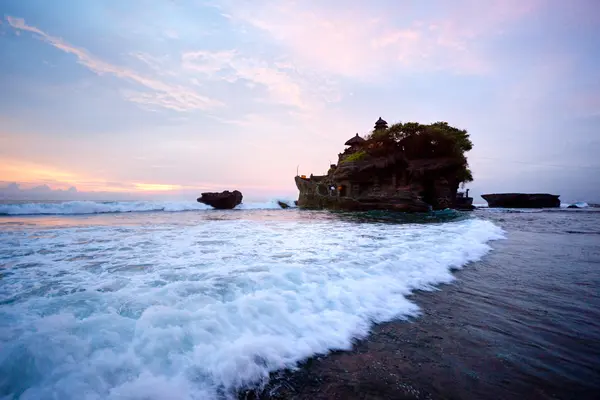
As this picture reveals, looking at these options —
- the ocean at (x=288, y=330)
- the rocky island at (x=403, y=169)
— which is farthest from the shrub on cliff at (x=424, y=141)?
the ocean at (x=288, y=330)

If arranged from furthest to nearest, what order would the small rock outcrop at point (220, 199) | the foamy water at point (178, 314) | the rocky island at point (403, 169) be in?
1. the small rock outcrop at point (220, 199)
2. the rocky island at point (403, 169)
3. the foamy water at point (178, 314)

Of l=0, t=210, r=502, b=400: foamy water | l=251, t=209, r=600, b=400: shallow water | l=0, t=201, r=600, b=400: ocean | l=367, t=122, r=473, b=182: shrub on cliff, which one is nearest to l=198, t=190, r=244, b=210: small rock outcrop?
l=367, t=122, r=473, b=182: shrub on cliff

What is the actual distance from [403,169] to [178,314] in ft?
122

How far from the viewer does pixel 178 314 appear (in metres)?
2.43

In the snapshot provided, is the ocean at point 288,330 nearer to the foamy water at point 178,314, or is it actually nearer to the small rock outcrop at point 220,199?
the foamy water at point 178,314

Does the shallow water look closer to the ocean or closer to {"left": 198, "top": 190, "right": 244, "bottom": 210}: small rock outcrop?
the ocean

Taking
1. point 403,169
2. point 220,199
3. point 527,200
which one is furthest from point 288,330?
point 527,200

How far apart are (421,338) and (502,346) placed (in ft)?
2.17

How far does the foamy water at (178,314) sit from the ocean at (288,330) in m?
0.01

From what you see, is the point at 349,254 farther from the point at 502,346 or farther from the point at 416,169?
the point at 416,169

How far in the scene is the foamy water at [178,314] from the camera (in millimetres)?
1684

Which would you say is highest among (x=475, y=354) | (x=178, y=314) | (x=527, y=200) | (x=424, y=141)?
(x=424, y=141)

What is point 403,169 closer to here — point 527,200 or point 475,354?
point 475,354

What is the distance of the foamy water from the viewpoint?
5.52ft
